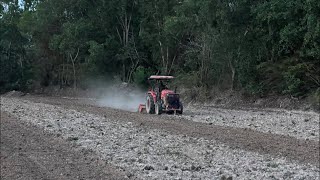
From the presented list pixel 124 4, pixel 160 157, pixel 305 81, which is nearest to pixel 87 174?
pixel 160 157

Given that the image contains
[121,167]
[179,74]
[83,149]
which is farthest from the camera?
[179,74]

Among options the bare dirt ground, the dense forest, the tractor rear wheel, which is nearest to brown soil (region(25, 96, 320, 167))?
the bare dirt ground

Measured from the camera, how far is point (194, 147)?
12.0 meters

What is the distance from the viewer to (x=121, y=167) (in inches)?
366

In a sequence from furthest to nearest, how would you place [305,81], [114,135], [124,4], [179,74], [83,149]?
1. [124,4]
2. [179,74]
3. [305,81]
4. [114,135]
5. [83,149]

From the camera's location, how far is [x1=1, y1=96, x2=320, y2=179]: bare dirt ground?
9.16 metres

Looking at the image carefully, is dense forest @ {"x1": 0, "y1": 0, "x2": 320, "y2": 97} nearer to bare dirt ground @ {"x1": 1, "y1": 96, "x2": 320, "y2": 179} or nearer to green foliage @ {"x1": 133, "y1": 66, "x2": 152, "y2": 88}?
green foliage @ {"x1": 133, "y1": 66, "x2": 152, "y2": 88}

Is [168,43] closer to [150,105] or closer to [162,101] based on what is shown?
[150,105]

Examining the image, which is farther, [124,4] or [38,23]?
[38,23]

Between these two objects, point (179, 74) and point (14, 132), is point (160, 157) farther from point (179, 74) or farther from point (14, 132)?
point (179, 74)

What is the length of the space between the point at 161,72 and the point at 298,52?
17782 mm

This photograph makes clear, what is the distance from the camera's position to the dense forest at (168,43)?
28.9 meters

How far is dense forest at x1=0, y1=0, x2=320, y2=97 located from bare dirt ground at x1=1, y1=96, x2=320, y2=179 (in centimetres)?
1129

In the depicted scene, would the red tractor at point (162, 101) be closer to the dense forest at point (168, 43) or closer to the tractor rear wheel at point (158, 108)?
the tractor rear wheel at point (158, 108)
